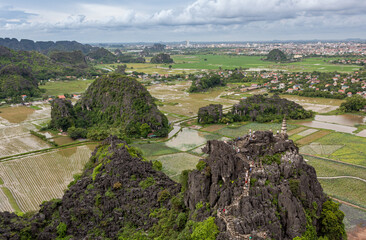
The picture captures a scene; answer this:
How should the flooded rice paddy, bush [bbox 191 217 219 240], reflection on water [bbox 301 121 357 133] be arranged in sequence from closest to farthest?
1. bush [bbox 191 217 219 240]
2. reflection on water [bbox 301 121 357 133]
3. the flooded rice paddy

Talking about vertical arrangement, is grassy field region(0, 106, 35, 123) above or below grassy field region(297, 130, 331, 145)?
below

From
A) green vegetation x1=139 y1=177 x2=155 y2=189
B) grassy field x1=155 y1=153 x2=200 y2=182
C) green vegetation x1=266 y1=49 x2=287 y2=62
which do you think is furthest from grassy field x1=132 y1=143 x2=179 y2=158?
green vegetation x1=266 y1=49 x2=287 y2=62

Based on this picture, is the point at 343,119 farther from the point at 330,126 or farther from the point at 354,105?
the point at 354,105

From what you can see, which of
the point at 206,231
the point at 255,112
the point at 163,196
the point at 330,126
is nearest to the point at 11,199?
the point at 163,196

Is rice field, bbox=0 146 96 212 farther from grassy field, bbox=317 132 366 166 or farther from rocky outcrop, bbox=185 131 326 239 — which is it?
grassy field, bbox=317 132 366 166

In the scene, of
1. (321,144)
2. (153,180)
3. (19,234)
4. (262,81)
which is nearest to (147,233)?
(153,180)

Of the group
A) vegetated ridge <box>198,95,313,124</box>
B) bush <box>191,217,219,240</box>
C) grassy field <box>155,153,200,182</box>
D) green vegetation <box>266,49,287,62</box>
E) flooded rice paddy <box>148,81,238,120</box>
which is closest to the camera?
bush <box>191,217,219,240</box>

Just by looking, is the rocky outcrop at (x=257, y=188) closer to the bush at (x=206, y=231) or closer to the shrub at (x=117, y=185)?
the bush at (x=206, y=231)
